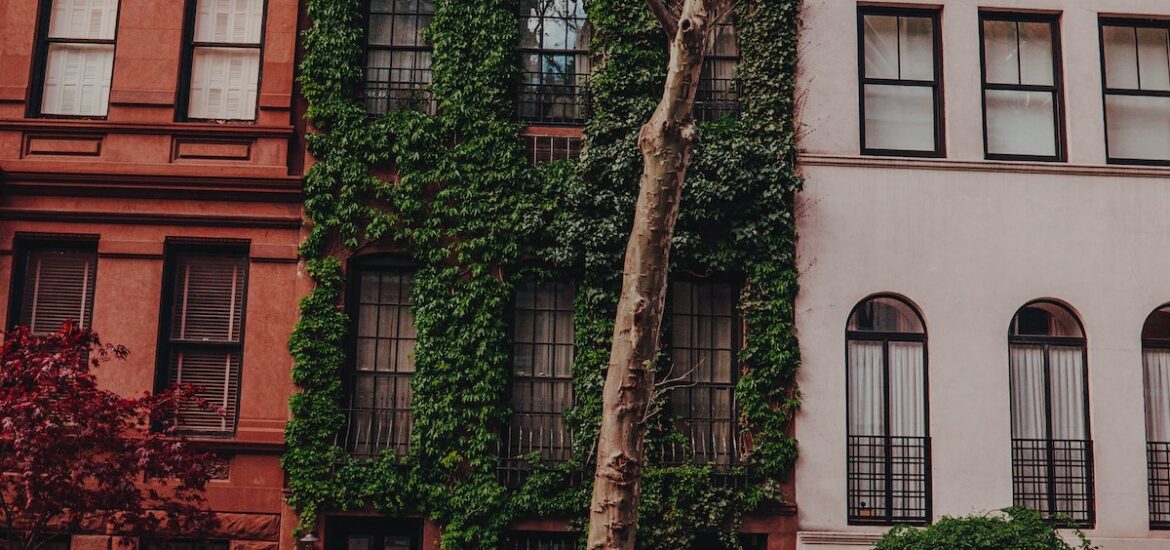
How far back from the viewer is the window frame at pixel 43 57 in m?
15.1

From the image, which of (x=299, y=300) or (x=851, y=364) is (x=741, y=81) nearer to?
(x=851, y=364)

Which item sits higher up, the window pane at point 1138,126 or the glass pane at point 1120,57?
the glass pane at point 1120,57

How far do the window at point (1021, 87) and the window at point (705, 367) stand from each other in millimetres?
4532

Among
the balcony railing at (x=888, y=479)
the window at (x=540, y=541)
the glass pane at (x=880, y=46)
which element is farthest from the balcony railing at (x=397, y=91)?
the balcony railing at (x=888, y=479)

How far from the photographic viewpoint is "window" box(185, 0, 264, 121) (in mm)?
15078

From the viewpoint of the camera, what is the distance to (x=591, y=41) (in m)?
15.2

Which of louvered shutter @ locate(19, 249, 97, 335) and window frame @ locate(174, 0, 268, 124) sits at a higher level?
window frame @ locate(174, 0, 268, 124)

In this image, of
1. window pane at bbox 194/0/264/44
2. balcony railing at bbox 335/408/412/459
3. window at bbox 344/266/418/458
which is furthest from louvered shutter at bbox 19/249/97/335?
balcony railing at bbox 335/408/412/459

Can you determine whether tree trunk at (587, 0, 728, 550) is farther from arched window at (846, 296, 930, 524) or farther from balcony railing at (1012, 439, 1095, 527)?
balcony railing at (1012, 439, 1095, 527)

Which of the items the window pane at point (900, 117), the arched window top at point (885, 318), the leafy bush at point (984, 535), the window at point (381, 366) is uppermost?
the window pane at point (900, 117)

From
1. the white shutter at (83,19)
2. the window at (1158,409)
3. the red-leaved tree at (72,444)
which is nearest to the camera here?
the red-leaved tree at (72,444)

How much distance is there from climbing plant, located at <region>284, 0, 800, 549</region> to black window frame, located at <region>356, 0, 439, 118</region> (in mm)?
232

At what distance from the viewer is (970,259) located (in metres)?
15.0

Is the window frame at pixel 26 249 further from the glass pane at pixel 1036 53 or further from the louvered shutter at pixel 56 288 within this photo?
the glass pane at pixel 1036 53
